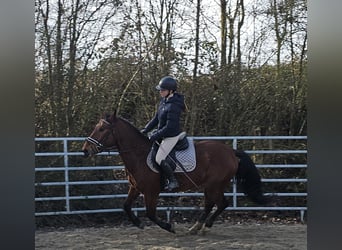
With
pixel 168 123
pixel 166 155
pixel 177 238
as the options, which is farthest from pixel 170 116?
pixel 177 238

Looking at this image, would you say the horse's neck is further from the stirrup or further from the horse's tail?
the horse's tail

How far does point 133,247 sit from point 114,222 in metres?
1.41

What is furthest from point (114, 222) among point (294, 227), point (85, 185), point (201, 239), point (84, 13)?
point (84, 13)

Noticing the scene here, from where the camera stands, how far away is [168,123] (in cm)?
453

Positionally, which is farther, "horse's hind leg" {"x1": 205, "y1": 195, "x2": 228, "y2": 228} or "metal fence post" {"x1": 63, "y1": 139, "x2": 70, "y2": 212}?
"metal fence post" {"x1": 63, "y1": 139, "x2": 70, "y2": 212}

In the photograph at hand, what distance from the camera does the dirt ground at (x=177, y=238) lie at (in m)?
4.59

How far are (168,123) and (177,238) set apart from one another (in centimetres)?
121

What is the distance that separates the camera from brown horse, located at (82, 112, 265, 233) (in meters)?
4.64

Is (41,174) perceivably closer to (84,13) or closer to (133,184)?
(133,184)

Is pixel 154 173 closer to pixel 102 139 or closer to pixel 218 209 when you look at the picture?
pixel 102 139

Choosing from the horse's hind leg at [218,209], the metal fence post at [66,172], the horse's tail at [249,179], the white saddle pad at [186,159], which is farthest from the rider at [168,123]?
the metal fence post at [66,172]

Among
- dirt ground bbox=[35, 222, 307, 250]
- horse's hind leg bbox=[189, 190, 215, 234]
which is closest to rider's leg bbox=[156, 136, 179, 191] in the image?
horse's hind leg bbox=[189, 190, 215, 234]

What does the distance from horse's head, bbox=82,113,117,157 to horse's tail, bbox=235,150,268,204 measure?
135 centimetres
